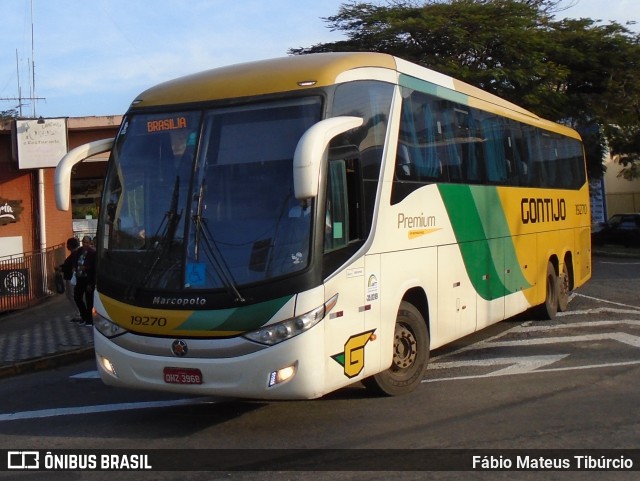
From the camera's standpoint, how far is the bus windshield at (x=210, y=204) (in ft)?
23.8

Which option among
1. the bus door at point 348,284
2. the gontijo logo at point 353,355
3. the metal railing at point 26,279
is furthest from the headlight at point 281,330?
the metal railing at point 26,279

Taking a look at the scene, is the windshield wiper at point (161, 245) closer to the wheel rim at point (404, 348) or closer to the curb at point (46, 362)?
the wheel rim at point (404, 348)

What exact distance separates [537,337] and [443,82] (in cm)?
450

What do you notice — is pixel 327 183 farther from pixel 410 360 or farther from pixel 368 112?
pixel 410 360

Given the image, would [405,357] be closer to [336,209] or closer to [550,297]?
[336,209]

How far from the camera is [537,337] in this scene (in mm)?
12742

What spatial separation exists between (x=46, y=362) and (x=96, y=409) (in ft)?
11.6

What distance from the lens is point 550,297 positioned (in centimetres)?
1466

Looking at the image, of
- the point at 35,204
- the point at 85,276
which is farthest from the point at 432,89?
the point at 35,204

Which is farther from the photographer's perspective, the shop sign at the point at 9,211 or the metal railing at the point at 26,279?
the shop sign at the point at 9,211

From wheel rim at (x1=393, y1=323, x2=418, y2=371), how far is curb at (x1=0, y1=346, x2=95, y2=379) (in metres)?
5.74

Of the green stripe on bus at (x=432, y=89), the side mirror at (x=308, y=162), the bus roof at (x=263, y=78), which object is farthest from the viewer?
the green stripe on bus at (x=432, y=89)

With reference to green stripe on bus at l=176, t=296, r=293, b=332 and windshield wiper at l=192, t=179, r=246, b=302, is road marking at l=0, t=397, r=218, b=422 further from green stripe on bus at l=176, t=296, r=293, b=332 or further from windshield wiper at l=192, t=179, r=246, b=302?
windshield wiper at l=192, t=179, r=246, b=302

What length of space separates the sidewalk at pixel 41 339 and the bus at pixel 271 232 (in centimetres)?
452
